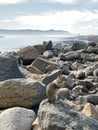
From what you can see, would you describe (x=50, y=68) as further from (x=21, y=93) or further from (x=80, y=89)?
(x=21, y=93)

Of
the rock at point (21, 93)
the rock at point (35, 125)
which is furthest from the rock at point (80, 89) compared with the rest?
the rock at point (35, 125)

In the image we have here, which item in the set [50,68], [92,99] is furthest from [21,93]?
[50,68]

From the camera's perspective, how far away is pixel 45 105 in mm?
7980

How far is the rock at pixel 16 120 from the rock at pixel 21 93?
4.72ft

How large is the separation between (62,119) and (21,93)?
2.78 metres

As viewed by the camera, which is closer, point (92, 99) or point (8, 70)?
point (92, 99)

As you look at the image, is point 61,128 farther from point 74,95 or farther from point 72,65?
point 72,65

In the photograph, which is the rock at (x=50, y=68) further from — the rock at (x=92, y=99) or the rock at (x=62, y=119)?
the rock at (x=62, y=119)

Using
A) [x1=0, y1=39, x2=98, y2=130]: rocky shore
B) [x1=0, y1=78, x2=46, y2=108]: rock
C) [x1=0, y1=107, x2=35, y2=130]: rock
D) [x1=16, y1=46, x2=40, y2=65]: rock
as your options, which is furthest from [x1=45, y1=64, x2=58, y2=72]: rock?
[x1=0, y1=107, x2=35, y2=130]: rock

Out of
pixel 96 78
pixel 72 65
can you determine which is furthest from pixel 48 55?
pixel 96 78

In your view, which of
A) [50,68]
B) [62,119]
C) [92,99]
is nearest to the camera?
Answer: [62,119]

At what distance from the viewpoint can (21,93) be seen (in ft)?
33.3

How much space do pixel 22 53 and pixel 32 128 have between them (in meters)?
16.4

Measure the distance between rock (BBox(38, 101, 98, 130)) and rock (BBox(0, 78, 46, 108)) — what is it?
223 centimetres
